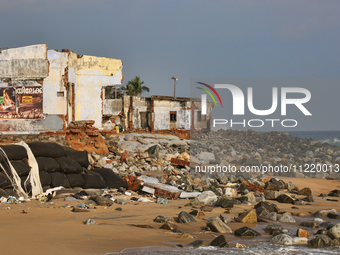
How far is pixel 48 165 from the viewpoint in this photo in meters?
6.70

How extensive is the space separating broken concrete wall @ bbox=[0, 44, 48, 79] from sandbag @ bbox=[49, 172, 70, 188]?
344 inches

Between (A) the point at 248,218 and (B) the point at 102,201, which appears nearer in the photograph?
(A) the point at 248,218

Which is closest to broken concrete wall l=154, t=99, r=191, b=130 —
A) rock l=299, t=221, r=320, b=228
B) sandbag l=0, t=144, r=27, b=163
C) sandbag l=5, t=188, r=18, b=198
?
sandbag l=0, t=144, r=27, b=163

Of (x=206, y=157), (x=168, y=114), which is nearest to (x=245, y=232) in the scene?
(x=206, y=157)

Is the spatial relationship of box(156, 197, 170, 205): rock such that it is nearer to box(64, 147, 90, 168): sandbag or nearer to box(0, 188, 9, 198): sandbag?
box(64, 147, 90, 168): sandbag

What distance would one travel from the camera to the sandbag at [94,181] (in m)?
7.10

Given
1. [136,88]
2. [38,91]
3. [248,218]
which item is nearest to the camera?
[248,218]

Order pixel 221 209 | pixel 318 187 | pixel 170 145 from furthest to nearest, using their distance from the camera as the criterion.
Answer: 1. pixel 170 145
2. pixel 318 187
3. pixel 221 209

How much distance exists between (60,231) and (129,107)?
22941 millimetres

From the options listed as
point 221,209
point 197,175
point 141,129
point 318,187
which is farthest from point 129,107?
point 221,209

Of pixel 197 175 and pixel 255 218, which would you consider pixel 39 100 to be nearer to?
pixel 197 175

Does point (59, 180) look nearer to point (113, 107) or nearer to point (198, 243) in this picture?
point (198, 243)

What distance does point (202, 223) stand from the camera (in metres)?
4.63

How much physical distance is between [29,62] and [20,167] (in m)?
9.41
